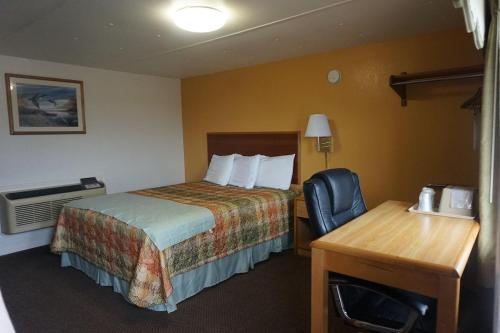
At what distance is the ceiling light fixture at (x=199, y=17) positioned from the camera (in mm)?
2162

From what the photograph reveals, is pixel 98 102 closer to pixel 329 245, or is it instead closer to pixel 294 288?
pixel 294 288

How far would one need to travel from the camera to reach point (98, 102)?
4137 millimetres

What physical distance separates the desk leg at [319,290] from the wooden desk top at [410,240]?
0.22ft

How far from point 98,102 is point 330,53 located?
9.30ft

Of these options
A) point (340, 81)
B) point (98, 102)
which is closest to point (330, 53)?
point (340, 81)

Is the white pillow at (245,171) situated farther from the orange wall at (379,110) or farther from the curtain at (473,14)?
the curtain at (473,14)

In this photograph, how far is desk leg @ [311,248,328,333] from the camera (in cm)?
154

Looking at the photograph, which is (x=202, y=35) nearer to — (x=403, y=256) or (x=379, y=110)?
(x=379, y=110)

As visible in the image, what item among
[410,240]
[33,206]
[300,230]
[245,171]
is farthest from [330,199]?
[33,206]

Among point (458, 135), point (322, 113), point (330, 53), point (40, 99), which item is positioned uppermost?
point (330, 53)

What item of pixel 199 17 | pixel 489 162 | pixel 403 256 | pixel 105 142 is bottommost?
pixel 403 256

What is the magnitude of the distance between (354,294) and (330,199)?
487 mm

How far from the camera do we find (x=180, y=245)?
2475 millimetres

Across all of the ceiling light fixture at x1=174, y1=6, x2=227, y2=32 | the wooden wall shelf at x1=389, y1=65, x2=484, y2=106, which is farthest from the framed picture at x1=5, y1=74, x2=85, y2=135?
the wooden wall shelf at x1=389, y1=65, x2=484, y2=106
